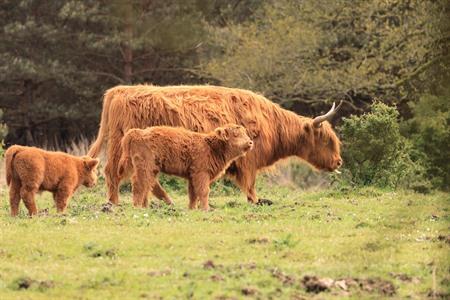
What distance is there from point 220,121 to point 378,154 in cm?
302

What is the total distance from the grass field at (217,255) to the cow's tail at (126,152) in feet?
2.01

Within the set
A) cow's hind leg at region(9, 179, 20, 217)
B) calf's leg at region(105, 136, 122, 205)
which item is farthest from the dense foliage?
cow's hind leg at region(9, 179, 20, 217)

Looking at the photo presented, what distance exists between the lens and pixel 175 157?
12.1 m

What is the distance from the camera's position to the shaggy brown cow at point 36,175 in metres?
11.3

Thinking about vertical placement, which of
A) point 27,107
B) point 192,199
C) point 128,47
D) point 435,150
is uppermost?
point 128,47

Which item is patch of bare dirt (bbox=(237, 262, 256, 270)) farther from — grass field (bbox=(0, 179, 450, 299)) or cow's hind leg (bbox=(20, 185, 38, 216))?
cow's hind leg (bbox=(20, 185, 38, 216))

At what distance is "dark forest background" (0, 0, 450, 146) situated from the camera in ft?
107

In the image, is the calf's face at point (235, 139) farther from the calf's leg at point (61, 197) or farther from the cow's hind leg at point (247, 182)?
the calf's leg at point (61, 197)

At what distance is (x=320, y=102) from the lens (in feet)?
110

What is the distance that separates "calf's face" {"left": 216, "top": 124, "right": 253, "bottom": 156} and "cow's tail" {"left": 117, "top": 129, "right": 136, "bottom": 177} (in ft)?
3.59

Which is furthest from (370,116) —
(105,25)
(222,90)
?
(105,25)

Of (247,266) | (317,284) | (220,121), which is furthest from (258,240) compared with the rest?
(220,121)

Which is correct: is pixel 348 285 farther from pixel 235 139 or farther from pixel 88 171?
pixel 88 171

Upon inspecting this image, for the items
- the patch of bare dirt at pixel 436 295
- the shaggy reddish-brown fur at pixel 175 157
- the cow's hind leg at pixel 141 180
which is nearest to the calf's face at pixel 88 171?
the shaggy reddish-brown fur at pixel 175 157
